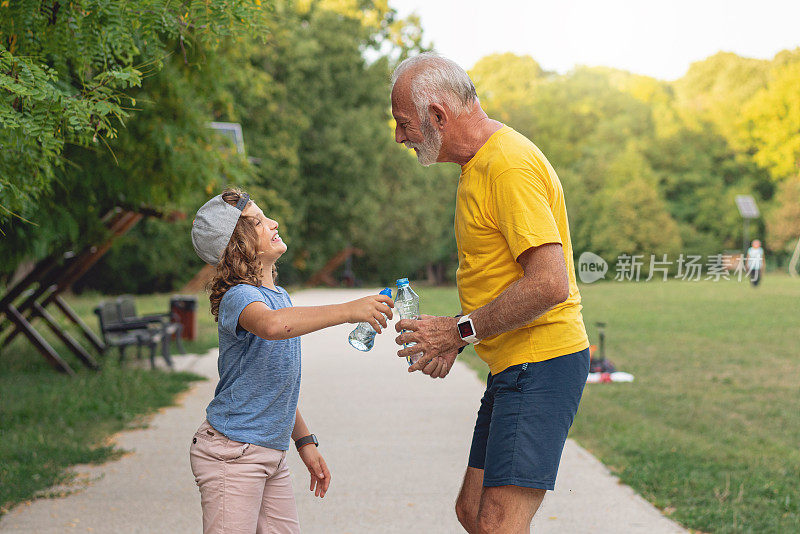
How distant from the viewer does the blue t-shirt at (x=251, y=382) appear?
3113 mm

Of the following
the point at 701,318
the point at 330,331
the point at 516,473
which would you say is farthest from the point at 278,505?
the point at 701,318

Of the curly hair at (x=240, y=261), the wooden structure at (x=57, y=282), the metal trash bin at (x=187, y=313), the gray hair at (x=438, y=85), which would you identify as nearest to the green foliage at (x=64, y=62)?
the curly hair at (x=240, y=261)

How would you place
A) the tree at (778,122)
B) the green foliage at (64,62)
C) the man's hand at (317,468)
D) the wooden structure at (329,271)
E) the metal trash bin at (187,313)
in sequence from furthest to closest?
the tree at (778,122)
the wooden structure at (329,271)
the metal trash bin at (187,313)
the green foliage at (64,62)
the man's hand at (317,468)

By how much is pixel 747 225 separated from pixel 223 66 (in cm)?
5705

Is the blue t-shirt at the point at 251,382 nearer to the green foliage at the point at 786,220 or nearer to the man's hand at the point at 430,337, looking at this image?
the man's hand at the point at 430,337

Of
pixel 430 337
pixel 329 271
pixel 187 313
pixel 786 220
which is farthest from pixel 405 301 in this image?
pixel 786 220

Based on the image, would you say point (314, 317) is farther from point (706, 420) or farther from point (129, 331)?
point (129, 331)

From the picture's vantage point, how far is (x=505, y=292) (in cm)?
292

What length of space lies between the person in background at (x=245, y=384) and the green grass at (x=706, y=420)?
3.11 metres

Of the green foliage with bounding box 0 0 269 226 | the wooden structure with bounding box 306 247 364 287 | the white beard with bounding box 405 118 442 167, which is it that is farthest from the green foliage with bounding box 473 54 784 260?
the white beard with bounding box 405 118 442 167

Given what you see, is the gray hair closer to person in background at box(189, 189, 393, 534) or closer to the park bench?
person in background at box(189, 189, 393, 534)

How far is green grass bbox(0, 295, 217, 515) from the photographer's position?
6.60 m

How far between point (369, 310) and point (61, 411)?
7057 millimetres

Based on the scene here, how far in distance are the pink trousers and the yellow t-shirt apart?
89 cm
